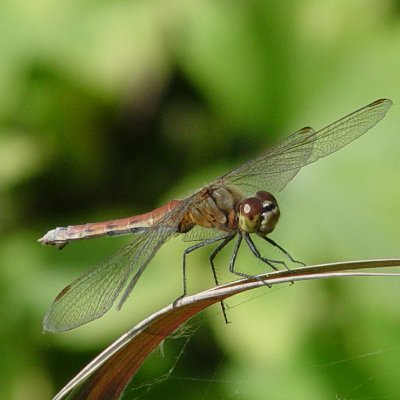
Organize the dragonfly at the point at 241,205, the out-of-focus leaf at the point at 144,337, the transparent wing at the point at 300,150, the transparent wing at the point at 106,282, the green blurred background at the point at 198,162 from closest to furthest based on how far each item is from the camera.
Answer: the out-of-focus leaf at the point at 144,337, the transparent wing at the point at 106,282, the dragonfly at the point at 241,205, the transparent wing at the point at 300,150, the green blurred background at the point at 198,162

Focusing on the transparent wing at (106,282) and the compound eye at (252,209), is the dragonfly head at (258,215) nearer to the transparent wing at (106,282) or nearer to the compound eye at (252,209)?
the compound eye at (252,209)

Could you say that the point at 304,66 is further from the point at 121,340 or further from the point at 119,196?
the point at 121,340

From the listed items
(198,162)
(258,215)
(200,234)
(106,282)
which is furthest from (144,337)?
(198,162)

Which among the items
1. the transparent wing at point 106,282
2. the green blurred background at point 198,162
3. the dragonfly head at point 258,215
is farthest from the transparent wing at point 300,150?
the green blurred background at point 198,162

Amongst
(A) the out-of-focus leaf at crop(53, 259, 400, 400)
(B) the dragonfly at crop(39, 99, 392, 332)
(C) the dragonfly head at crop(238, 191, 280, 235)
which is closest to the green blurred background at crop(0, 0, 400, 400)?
(B) the dragonfly at crop(39, 99, 392, 332)

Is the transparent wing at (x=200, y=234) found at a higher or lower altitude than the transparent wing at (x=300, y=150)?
lower

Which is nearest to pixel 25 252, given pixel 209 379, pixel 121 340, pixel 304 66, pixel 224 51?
pixel 209 379

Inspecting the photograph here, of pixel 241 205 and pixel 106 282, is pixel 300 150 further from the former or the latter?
pixel 106 282

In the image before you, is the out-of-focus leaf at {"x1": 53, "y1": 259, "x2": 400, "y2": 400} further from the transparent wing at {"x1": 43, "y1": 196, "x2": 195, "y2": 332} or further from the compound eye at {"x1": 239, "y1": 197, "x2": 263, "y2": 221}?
the compound eye at {"x1": 239, "y1": 197, "x2": 263, "y2": 221}
